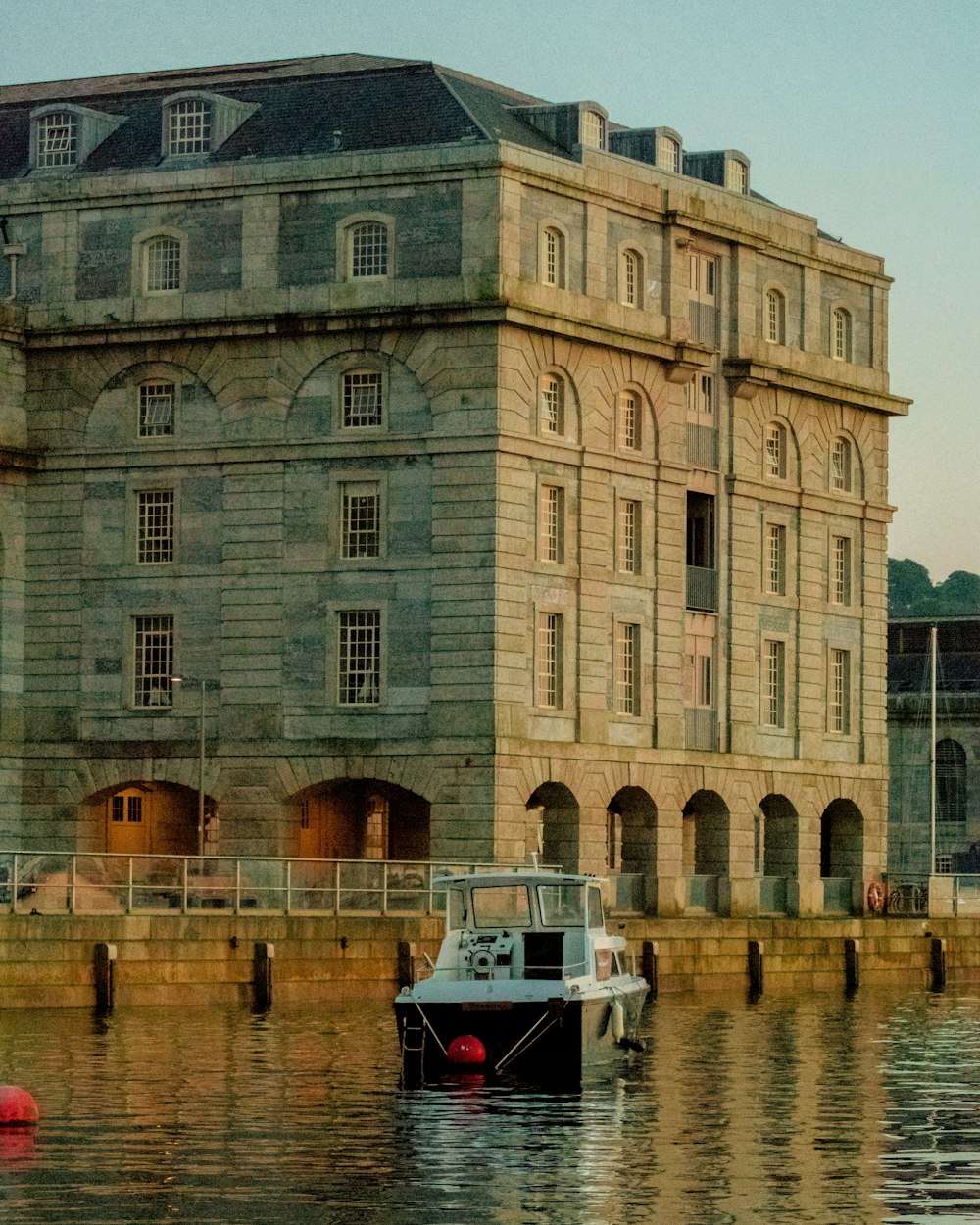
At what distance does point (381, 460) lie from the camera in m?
94.6

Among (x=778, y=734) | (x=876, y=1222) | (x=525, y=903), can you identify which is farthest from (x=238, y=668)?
(x=876, y=1222)

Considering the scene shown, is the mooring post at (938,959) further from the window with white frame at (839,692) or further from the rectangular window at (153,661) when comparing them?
the rectangular window at (153,661)

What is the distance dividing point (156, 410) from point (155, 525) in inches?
129

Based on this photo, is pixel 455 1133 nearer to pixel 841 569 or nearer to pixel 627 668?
pixel 627 668

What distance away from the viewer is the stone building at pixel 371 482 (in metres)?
93.9

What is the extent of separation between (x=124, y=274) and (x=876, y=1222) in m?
60.9

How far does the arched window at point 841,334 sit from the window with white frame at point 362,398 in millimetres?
20989

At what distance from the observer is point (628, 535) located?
327ft

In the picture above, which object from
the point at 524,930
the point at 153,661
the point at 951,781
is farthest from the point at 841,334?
the point at 524,930

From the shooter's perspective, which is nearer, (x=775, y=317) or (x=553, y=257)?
(x=553, y=257)

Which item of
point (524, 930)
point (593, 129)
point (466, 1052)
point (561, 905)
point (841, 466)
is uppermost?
point (593, 129)

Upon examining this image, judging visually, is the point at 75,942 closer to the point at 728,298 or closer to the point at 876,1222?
the point at 876,1222

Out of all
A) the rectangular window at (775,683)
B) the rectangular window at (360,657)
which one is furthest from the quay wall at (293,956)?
the rectangular window at (775,683)

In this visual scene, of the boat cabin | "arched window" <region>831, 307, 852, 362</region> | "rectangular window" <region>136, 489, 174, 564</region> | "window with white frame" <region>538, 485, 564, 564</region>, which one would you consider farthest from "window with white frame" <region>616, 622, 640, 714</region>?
the boat cabin
